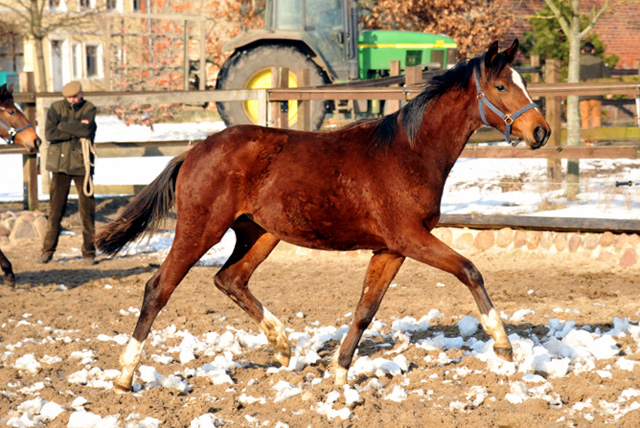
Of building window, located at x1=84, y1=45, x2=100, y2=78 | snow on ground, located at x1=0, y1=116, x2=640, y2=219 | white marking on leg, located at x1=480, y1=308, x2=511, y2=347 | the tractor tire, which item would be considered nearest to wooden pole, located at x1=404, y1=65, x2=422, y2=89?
snow on ground, located at x1=0, y1=116, x2=640, y2=219

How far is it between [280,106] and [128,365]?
5.49m

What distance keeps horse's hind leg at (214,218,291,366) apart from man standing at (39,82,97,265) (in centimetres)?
409

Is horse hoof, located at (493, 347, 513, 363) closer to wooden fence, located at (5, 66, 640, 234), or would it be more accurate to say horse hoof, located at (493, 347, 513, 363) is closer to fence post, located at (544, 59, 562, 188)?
wooden fence, located at (5, 66, 640, 234)

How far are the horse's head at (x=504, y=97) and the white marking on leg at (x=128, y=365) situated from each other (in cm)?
234

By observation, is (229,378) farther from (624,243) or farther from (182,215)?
(624,243)

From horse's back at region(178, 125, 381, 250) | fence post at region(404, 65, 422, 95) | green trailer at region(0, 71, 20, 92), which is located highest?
green trailer at region(0, 71, 20, 92)

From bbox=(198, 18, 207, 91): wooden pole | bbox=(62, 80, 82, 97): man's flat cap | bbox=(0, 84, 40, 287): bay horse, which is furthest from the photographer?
bbox=(198, 18, 207, 91): wooden pole

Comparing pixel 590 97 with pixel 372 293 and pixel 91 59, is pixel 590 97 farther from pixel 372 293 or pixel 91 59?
pixel 91 59

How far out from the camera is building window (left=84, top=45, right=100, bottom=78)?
29.0 metres

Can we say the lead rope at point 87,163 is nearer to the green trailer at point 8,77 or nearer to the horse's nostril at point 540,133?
the horse's nostril at point 540,133

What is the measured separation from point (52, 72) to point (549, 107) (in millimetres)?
22067

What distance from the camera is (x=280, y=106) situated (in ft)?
30.9

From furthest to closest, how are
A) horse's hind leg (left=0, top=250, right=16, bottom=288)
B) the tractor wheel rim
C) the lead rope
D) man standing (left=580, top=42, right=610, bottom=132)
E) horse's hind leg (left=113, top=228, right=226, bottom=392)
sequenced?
1. man standing (left=580, top=42, right=610, bottom=132)
2. the tractor wheel rim
3. the lead rope
4. horse's hind leg (left=0, top=250, right=16, bottom=288)
5. horse's hind leg (left=113, top=228, right=226, bottom=392)

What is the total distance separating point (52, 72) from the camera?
28094mm
